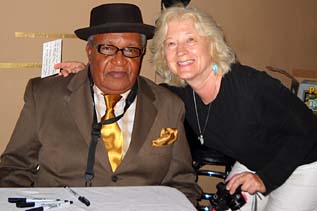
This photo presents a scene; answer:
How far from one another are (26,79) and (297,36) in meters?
1.79

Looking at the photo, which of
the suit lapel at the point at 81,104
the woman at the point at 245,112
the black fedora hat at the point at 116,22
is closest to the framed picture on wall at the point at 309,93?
the woman at the point at 245,112

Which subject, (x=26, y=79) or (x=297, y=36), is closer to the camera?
(x=26, y=79)

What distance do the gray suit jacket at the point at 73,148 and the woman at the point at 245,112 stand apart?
0.58ft

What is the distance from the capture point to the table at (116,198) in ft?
3.87

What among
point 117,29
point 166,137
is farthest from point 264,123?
point 117,29

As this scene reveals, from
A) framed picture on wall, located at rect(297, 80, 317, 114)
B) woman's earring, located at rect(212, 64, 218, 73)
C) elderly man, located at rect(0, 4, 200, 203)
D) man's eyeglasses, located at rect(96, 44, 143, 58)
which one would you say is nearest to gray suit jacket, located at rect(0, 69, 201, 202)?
elderly man, located at rect(0, 4, 200, 203)

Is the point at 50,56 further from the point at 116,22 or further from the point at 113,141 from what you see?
the point at 113,141

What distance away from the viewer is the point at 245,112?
5.45ft

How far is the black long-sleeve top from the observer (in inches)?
64.3

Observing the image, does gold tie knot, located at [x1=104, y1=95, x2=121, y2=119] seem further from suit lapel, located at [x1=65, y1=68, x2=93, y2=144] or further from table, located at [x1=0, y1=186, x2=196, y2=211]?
table, located at [x1=0, y1=186, x2=196, y2=211]

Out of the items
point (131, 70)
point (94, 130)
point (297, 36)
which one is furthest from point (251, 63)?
point (94, 130)

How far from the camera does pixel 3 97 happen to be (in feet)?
6.86

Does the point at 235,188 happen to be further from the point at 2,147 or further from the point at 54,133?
the point at 2,147

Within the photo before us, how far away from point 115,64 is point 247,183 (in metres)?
0.69
